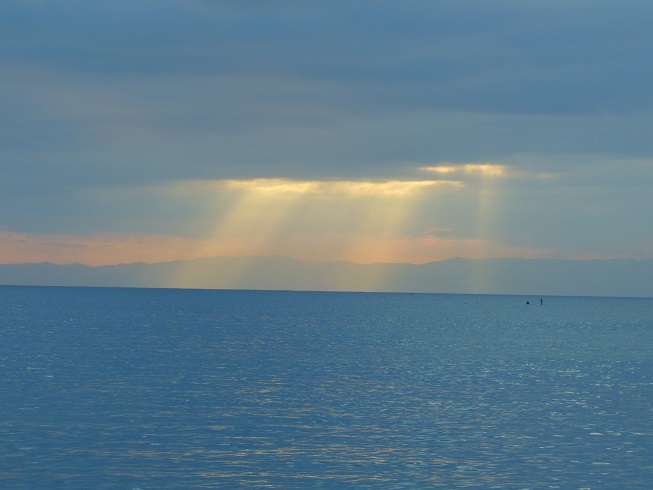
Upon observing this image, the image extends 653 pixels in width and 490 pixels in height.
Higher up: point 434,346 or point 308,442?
point 434,346

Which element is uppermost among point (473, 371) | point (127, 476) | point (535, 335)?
point (535, 335)

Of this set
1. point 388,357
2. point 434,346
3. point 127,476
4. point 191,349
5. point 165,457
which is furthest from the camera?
point 434,346

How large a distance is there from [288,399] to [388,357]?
4320 cm

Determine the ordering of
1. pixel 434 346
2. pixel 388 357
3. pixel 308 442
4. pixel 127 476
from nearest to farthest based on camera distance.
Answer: pixel 127 476 → pixel 308 442 → pixel 388 357 → pixel 434 346

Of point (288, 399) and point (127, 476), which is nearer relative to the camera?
point (127, 476)

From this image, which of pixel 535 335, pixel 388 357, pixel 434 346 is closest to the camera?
pixel 388 357

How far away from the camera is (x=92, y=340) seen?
432ft

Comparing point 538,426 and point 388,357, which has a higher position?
point 388,357

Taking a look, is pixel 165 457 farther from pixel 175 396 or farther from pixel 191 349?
pixel 191 349

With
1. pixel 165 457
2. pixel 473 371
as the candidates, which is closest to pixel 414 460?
pixel 165 457

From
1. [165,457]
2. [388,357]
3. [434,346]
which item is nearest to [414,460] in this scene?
[165,457]

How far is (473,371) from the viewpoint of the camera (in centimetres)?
9131

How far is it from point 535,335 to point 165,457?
137m

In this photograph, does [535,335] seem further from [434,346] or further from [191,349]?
[191,349]
